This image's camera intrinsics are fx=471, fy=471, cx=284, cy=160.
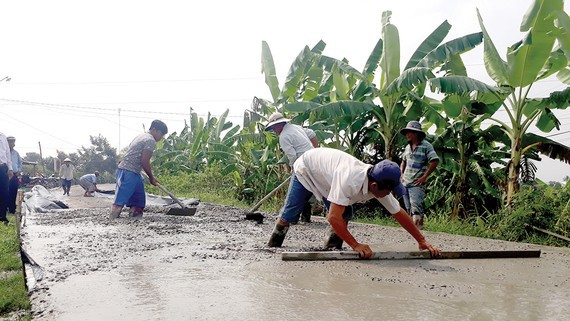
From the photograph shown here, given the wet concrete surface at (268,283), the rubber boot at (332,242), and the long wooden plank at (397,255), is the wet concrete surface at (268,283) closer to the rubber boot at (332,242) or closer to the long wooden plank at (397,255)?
the long wooden plank at (397,255)

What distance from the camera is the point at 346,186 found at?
351 centimetres

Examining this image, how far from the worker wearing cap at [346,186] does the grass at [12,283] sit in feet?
6.88

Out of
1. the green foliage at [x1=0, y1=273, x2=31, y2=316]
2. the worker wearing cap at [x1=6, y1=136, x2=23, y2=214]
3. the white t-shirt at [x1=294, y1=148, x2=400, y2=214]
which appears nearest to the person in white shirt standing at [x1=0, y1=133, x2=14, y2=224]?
the worker wearing cap at [x1=6, y1=136, x2=23, y2=214]

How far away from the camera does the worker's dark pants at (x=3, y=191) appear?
23.4ft

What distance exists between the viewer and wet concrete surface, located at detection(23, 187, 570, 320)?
2.48 meters

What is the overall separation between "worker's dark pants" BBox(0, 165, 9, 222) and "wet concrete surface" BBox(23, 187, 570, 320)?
2.36m

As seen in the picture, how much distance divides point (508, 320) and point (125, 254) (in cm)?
323

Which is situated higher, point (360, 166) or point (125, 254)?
point (360, 166)

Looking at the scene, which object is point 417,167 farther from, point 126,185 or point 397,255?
point 126,185

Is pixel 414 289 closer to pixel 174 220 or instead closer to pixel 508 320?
pixel 508 320

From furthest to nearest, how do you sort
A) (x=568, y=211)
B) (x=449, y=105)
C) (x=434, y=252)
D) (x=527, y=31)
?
(x=449, y=105), (x=527, y=31), (x=568, y=211), (x=434, y=252)

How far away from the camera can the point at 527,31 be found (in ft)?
20.3

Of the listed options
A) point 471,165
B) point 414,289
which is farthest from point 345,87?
point 414,289

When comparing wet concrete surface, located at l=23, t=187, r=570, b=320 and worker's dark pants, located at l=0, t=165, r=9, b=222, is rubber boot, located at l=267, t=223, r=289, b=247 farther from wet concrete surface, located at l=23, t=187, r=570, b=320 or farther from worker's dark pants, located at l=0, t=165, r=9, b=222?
worker's dark pants, located at l=0, t=165, r=9, b=222
